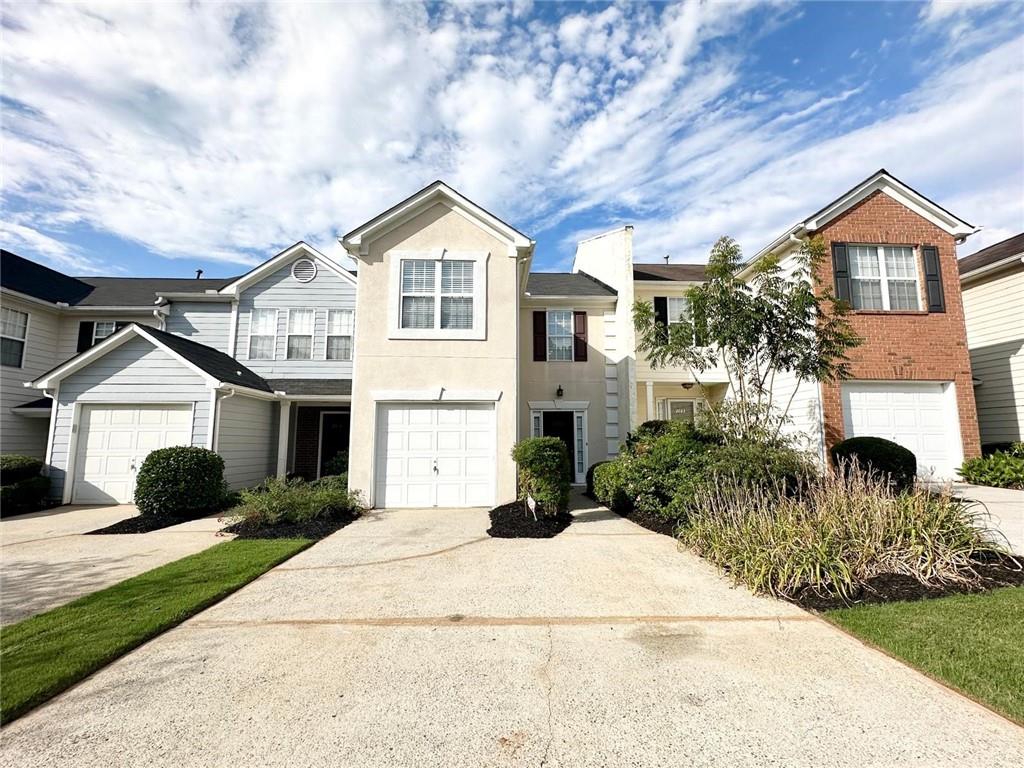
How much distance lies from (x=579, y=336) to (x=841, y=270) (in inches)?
290

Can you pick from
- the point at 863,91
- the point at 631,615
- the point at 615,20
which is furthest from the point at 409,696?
the point at 863,91

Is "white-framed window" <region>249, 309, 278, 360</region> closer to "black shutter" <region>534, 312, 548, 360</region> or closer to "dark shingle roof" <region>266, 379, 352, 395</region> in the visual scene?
"dark shingle roof" <region>266, 379, 352, 395</region>

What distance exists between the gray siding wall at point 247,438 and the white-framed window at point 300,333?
1767 millimetres

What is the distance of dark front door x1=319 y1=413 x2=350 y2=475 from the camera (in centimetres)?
1516

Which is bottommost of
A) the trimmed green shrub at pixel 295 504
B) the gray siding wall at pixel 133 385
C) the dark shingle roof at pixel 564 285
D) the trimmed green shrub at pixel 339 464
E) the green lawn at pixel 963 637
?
the green lawn at pixel 963 637

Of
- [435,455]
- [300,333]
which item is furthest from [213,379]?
[435,455]

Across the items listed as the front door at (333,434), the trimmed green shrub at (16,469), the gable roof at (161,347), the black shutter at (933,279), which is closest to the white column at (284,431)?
the front door at (333,434)

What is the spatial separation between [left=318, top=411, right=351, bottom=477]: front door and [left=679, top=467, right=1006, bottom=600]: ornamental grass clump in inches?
472

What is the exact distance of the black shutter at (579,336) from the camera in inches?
603

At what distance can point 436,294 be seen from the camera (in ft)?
36.3

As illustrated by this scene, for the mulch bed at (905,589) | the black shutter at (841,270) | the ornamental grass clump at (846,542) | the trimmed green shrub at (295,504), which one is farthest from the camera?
the black shutter at (841,270)

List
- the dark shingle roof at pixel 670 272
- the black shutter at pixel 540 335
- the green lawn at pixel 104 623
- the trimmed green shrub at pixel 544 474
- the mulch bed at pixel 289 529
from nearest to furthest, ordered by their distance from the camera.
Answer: the green lawn at pixel 104 623 < the mulch bed at pixel 289 529 < the trimmed green shrub at pixel 544 474 < the black shutter at pixel 540 335 < the dark shingle roof at pixel 670 272

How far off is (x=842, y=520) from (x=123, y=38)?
1191 centimetres

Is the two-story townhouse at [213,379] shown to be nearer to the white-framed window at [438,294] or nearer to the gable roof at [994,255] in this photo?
the white-framed window at [438,294]
